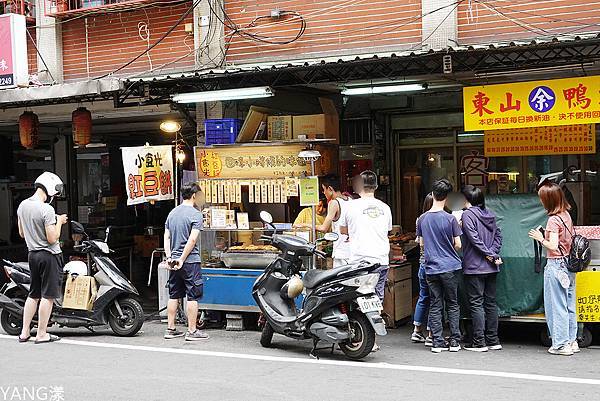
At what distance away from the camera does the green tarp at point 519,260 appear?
8.91 metres

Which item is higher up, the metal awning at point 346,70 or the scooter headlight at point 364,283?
the metal awning at point 346,70

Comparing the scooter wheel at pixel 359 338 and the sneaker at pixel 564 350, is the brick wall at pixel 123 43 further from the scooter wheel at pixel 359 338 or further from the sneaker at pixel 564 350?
the sneaker at pixel 564 350

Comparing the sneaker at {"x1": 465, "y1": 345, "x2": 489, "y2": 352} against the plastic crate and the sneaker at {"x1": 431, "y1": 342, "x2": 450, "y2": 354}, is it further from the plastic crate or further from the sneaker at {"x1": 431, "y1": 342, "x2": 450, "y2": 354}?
the plastic crate

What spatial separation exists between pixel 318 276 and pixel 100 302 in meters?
3.23

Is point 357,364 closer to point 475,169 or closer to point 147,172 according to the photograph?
point 147,172

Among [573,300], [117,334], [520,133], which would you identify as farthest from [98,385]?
[520,133]

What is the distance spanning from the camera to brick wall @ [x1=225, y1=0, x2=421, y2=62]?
34.4ft

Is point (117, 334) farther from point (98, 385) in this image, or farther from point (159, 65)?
point (159, 65)

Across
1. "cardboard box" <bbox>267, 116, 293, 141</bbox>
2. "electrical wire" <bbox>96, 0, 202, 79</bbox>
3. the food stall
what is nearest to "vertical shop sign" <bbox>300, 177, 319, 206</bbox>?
the food stall

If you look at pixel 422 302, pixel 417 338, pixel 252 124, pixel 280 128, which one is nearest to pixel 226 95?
pixel 252 124

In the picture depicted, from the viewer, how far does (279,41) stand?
11.2 m

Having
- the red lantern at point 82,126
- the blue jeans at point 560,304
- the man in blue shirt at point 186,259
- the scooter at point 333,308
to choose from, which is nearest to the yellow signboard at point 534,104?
the blue jeans at point 560,304

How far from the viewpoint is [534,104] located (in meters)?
8.90

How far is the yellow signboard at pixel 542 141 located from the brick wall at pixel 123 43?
488 cm
